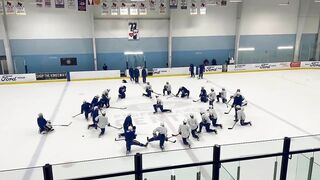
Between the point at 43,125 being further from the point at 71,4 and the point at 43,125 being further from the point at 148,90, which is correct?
the point at 71,4

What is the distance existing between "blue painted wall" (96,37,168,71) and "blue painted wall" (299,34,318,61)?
44.8ft

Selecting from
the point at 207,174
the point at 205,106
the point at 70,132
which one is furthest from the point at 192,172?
the point at 205,106

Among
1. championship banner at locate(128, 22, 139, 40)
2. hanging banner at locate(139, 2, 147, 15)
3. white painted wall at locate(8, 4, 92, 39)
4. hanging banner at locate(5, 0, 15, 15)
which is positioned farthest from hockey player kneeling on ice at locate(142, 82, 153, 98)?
hanging banner at locate(5, 0, 15, 15)

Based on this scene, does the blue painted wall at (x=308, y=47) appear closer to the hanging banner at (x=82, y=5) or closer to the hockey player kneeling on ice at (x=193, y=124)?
the hanging banner at (x=82, y=5)

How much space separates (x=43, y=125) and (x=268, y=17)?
23.5m

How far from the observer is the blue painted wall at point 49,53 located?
79.8 ft

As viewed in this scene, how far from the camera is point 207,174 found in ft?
19.2

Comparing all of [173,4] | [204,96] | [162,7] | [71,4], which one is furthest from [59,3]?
[204,96]

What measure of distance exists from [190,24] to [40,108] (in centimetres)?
1571

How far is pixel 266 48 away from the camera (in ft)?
96.0

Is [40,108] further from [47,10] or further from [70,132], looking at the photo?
[47,10]

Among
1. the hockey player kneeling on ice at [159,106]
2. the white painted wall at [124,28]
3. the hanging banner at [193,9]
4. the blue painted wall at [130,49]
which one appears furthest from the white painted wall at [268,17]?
the hockey player kneeling on ice at [159,106]

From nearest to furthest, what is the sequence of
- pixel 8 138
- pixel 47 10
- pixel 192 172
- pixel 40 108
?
pixel 192 172 → pixel 8 138 → pixel 40 108 → pixel 47 10

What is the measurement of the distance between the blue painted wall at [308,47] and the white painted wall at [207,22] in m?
7.45
